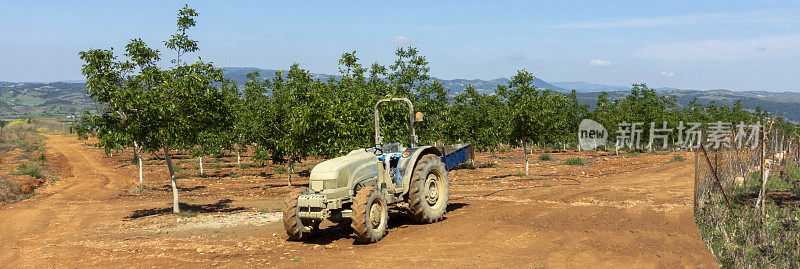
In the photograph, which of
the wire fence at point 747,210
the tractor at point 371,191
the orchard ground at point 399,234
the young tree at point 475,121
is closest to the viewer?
the orchard ground at point 399,234

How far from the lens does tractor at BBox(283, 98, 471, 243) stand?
9078 mm

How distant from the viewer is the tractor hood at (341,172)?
361 inches

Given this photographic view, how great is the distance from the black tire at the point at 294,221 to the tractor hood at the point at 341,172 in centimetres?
44

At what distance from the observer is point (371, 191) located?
933cm

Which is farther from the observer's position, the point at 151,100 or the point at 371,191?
the point at 151,100

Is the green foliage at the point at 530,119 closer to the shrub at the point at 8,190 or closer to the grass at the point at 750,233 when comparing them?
the grass at the point at 750,233

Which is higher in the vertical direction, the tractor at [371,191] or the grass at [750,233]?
the tractor at [371,191]

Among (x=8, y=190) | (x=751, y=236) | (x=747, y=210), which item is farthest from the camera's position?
(x=8, y=190)

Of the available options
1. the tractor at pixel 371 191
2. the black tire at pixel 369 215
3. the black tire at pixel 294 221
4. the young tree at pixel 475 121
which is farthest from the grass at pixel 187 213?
the young tree at pixel 475 121

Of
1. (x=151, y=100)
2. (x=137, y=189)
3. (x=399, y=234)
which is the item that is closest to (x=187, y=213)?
(x=151, y=100)

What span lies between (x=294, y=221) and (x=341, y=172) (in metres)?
1.41

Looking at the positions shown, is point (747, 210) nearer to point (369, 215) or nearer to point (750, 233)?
point (750, 233)

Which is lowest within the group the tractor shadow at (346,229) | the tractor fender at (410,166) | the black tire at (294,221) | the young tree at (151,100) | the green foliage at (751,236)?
the tractor shadow at (346,229)

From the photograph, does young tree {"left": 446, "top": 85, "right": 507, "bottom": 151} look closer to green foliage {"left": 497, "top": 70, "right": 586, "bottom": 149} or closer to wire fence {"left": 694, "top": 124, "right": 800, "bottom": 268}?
green foliage {"left": 497, "top": 70, "right": 586, "bottom": 149}
